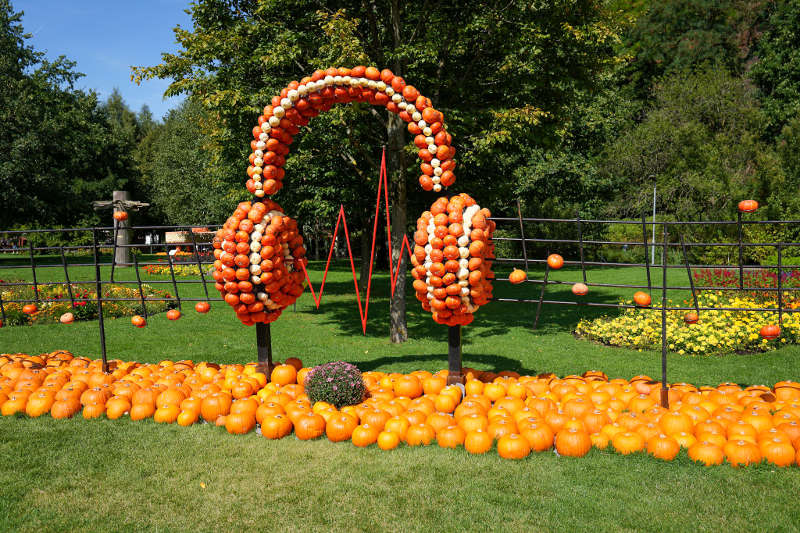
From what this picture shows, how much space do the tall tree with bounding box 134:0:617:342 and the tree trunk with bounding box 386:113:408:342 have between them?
0.02 metres

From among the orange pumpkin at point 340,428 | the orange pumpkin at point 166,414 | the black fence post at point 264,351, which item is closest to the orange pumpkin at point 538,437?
the orange pumpkin at point 340,428

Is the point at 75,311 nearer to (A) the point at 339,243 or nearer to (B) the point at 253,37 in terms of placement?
(B) the point at 253,37

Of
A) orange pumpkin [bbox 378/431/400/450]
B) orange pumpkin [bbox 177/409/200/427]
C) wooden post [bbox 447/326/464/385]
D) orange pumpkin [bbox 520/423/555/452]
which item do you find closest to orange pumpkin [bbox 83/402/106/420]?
orange pumpkin [bbox 177/409/200/427]

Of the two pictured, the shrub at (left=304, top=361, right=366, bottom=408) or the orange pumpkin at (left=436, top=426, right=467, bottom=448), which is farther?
the shrub at (left=304, top=361, right=366, bottom=408)

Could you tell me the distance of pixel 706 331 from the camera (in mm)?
10258

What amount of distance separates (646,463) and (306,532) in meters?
3.05

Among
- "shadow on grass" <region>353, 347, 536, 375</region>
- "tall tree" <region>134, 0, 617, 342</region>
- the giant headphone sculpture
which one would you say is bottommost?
"shadow on grass" <region>353, 347, 536, 375</region>

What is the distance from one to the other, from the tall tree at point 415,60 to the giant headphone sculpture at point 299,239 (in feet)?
11.4

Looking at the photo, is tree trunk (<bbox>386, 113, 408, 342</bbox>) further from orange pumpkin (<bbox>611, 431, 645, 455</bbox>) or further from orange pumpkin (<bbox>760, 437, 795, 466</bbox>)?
orange pumpkin (<bbox>760, 437, 795, 466</bbox>)

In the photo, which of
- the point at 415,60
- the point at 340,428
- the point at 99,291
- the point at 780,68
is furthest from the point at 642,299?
the point at 780,68

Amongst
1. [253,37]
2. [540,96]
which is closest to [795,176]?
[540,96]

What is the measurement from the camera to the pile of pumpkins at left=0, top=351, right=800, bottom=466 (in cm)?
523

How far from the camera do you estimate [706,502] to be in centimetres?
433

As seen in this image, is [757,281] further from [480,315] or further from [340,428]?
[340,428]
